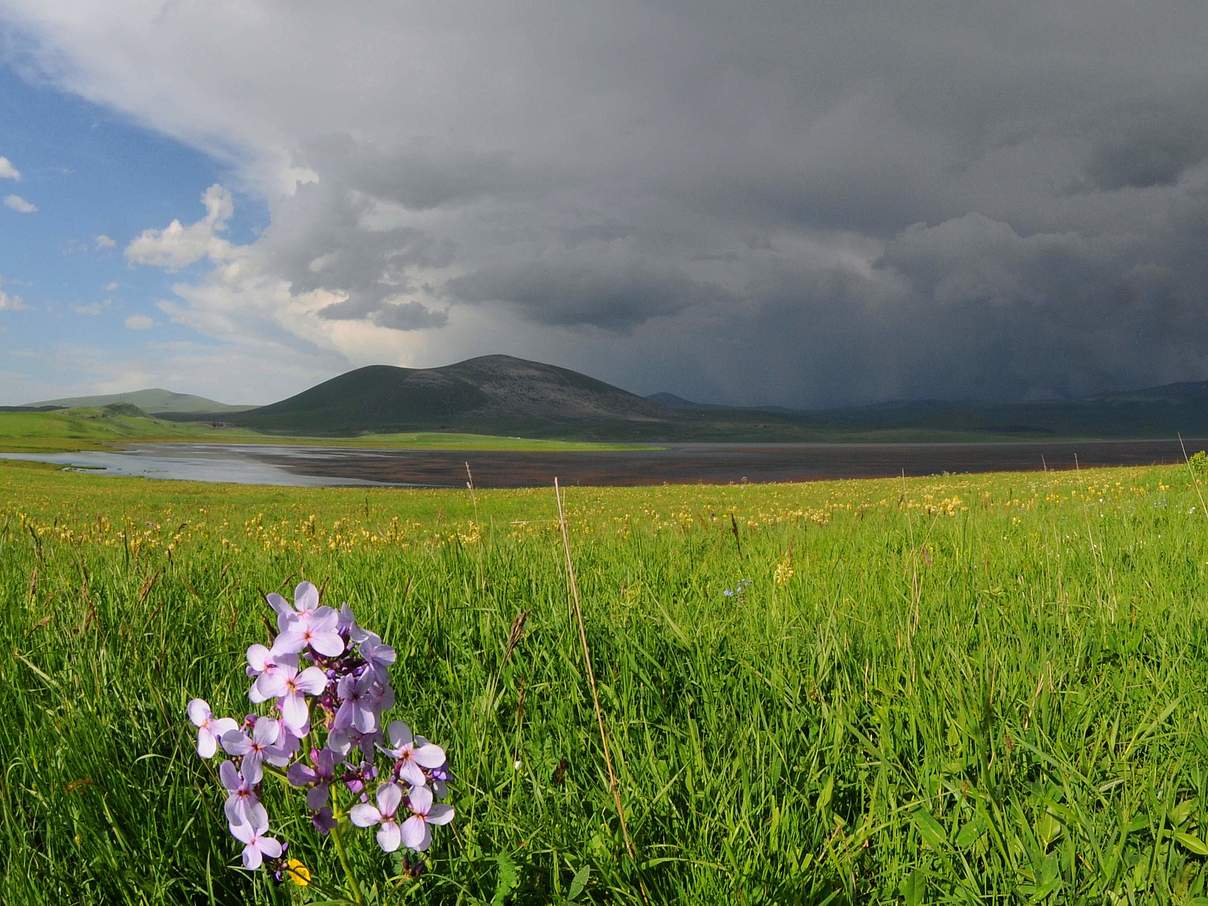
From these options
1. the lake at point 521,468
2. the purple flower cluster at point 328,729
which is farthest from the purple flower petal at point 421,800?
the lake at point 521,468

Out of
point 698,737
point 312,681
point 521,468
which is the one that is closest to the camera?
point 312,681

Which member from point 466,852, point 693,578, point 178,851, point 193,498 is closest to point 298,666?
point 466,852

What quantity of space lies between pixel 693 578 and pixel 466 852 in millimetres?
3138

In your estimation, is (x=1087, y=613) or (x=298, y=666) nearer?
(x=298, y=666)

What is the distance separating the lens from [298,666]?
131cm

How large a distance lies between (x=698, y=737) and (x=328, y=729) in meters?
1.52

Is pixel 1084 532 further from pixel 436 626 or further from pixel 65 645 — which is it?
pixel 65 645

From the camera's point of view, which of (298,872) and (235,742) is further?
(298,872)

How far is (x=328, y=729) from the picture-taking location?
1355 millimetres

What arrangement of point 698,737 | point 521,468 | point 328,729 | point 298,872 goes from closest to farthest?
point 328,729 → point 298,872 → point 698,737 → point 521,468

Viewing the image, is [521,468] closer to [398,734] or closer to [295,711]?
[398,734]

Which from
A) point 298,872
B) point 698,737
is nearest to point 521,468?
point 698,737

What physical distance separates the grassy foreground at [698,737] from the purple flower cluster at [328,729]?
0.42 m

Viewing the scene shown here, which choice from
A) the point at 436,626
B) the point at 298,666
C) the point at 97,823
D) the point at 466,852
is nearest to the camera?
the point at 298,666
